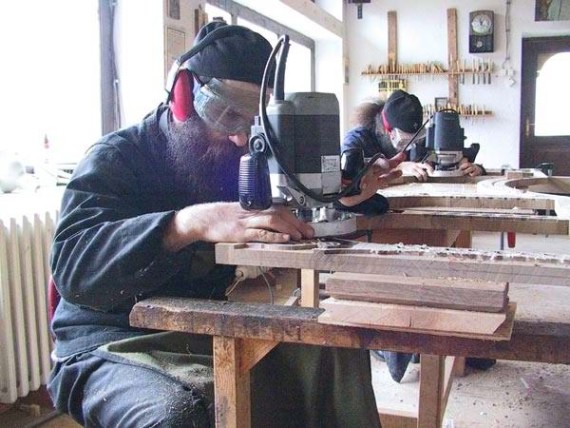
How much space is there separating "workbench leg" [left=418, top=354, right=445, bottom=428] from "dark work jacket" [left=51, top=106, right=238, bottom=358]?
75 cm

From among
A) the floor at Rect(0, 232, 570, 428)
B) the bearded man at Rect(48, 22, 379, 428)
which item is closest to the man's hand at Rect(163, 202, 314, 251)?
the bearded man at Rect(48, 22, 379, 428)

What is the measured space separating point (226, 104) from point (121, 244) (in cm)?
40

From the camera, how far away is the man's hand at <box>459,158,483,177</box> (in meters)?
3.32

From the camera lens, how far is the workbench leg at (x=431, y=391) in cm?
196

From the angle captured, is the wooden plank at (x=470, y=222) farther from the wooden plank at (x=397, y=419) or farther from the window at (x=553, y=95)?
the window at (x=553, y=95)

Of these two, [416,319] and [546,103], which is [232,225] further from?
[546,103]

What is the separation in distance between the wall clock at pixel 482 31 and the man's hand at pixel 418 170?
451cm

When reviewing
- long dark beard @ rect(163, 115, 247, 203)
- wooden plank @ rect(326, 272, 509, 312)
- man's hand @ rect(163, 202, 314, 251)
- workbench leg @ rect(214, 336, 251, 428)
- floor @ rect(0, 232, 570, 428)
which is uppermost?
long dark beard @ rect(163, 115, 247, 203)

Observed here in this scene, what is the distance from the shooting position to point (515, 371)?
3100mm

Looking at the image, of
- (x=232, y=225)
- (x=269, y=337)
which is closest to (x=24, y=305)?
(x=232, y=225)

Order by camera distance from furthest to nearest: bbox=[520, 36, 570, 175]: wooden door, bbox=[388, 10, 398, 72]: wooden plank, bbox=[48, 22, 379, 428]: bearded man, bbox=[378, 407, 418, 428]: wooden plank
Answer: bbox=[388, 10, 398, 72]: wooden plank
bbox=[520, 36, 570, 175]: wooden door
bbox=[378, 407, 418, 428]: wooden plank
bbox=[48, 22, 379, 428]: bearded man

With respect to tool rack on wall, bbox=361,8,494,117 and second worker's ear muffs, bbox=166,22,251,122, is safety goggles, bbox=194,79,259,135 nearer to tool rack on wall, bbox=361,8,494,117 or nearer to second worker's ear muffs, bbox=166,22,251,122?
second worker's ear muffs, bbox=166,22,251,122

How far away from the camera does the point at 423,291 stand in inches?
35.7

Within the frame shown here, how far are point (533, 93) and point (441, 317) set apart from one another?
7099 mm
